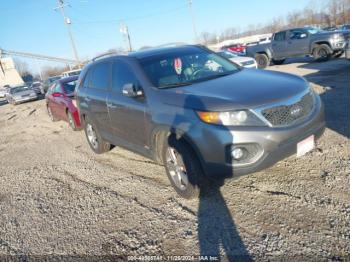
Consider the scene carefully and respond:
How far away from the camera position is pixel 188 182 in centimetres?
367

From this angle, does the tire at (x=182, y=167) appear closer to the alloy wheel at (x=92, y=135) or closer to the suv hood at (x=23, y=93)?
the alloy wheel at (x=92, y=135)

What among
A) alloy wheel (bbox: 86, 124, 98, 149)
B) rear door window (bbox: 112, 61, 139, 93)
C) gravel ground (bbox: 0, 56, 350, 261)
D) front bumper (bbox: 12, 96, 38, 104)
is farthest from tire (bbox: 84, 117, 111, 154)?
front bumper (bbox: 12, 96, 38, 104)

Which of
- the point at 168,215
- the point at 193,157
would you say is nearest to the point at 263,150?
the point at 193,157

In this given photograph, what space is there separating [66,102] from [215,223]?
6829 millimetres

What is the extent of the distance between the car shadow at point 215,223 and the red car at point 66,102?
5.64 m

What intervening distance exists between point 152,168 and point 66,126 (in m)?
6.24

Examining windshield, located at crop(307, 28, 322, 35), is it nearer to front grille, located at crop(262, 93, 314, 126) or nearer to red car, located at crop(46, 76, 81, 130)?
red car, located at crop(46, 76, 81, 130)

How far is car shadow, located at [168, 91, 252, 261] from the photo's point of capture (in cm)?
286

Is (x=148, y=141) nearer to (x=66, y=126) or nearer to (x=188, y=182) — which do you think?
(x=188, y=182)

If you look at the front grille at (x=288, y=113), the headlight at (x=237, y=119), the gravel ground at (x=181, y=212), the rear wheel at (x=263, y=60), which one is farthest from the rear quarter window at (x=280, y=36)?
the headlight at (x=237, y=119)

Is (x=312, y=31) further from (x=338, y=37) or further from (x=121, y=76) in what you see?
(x=121, y=76)

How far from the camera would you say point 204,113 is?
10.8ft

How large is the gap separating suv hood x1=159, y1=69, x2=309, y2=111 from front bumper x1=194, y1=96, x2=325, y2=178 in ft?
0.84

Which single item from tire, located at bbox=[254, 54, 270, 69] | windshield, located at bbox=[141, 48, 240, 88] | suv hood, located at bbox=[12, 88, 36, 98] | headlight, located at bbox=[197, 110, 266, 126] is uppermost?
windshield, located at bbox=[141, 48, 240, 88]
